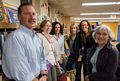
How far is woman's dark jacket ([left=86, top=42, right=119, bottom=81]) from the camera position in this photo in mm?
2018

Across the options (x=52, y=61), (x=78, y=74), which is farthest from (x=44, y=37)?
(x=78, y=74)

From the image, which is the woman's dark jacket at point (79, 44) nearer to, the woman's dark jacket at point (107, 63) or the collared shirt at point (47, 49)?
the collared shirt at point (47, 49)

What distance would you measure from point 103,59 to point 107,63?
6 cm

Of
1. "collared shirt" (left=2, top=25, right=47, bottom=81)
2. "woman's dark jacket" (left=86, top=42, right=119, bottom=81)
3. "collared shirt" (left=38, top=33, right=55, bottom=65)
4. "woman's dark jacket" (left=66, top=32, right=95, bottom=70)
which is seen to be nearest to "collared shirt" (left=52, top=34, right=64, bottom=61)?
"woman's dark jacket" (left=66, top=32, right=95, bottom=70)

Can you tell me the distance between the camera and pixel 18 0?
4258 mm

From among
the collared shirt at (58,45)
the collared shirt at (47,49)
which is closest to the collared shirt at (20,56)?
the collared shirt at (47,49)

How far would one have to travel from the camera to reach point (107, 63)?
2.04m

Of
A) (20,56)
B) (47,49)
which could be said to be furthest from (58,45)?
(20,56)

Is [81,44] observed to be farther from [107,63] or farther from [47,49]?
[107,63]

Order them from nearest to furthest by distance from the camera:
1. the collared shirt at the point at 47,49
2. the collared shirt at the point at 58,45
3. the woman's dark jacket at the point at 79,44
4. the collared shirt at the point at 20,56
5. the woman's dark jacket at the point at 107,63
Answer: the collared shirt at the point at 20,56 < the woman's dark jacket at the point at 107,63 < the collared shirt at the point at 47,49 < the woman's dark jacket at the point at 79,44 < the collared shirt at the point at 58,45

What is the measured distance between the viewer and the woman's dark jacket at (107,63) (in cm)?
202

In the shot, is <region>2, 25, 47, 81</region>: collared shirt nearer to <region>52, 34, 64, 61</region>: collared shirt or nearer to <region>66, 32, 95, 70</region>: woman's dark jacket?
<region>66, 32, 95, 70</region>: woman's dark jacket

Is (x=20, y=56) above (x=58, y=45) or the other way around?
above

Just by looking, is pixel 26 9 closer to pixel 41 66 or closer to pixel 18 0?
pixel 41 66
